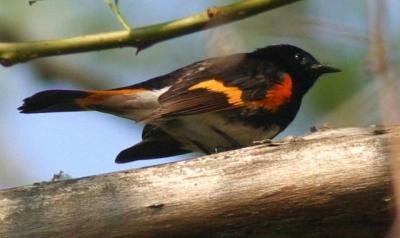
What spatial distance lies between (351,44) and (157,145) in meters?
1.87

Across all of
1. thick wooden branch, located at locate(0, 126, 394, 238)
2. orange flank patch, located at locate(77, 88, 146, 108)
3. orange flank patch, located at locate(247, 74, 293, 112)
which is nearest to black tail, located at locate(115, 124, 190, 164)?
orange flank patch, located at locate(77, 88, 146, 108)

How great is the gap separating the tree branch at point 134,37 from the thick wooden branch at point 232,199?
1.75 ft

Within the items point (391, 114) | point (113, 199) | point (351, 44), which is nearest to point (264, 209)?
point (113, 199)

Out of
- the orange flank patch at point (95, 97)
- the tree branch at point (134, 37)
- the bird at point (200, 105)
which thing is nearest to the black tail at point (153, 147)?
the bird at point (200, 105)

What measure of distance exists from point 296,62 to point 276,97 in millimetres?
489

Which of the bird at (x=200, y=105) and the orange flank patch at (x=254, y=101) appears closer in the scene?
the bird at (x=200, y=105)

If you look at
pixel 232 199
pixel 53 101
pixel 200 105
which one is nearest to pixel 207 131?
pixel 200 105

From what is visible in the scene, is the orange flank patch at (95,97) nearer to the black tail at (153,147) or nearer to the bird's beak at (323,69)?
the black tail at (153,147)

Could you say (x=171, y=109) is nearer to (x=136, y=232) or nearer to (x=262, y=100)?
(x=262, y=100)

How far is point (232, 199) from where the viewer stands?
6.93 feet

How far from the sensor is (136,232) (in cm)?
210

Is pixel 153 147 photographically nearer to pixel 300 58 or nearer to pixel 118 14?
pixel 118 14

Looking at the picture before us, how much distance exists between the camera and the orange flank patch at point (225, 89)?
10.9 ft

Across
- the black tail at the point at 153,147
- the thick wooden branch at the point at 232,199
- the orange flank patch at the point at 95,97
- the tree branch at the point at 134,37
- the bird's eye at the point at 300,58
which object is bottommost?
the thick wooden branch at the point at 232,199
